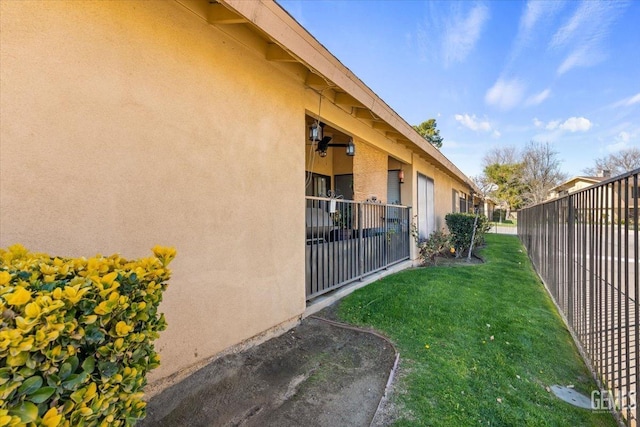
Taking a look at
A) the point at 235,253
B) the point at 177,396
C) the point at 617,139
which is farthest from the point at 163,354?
the point at 617,139

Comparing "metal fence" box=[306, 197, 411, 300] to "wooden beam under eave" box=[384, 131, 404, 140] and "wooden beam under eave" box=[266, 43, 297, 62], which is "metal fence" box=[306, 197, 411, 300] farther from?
"wooden beam under eave" box=[266, 43, 297, 62]

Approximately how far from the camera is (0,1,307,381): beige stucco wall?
79.2 inches

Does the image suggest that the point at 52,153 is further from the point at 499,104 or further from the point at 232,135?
the point at 499,104

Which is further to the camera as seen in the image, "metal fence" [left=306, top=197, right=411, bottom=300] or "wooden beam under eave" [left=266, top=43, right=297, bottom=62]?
"metal fence" [left=306, top=197, right=411, bottom=300]

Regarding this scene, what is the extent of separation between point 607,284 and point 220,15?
4.65 meters

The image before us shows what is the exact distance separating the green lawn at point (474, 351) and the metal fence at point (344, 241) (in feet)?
1.67

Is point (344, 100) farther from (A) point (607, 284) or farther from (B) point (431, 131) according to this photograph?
(B) point (431, 131)

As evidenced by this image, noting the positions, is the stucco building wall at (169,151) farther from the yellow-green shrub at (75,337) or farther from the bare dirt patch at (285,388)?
the yellow-green shrub at (75,337)

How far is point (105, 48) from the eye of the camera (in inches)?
91.9

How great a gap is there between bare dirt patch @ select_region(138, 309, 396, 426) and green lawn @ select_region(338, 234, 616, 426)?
0.38 m

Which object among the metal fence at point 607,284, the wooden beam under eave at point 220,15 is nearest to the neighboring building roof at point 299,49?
the wooden beam under eave at point 220,15

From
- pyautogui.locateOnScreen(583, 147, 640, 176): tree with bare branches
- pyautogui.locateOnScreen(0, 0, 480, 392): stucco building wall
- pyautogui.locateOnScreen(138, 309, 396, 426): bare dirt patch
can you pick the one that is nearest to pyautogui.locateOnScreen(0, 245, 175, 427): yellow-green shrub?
pyautogui.locateOnScreen(0, 0, 480, 392): stucco building wall

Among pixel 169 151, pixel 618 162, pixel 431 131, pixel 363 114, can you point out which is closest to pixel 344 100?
pixel 363 114

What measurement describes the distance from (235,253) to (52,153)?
1.82 m
